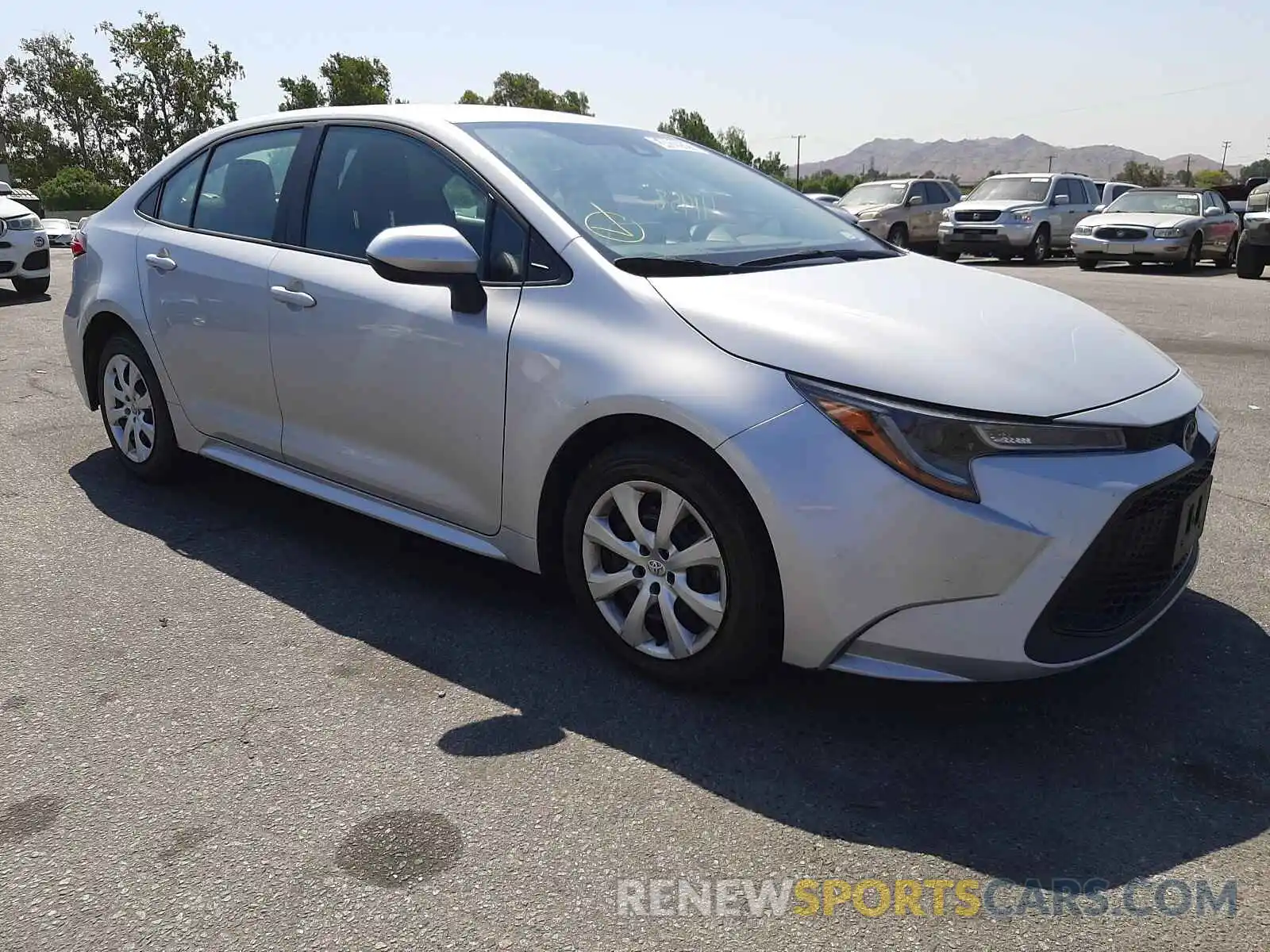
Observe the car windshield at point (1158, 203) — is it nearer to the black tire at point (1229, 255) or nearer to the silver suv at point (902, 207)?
the black tire at point (1229, 255)

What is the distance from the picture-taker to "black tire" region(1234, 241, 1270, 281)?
1684 centimetres

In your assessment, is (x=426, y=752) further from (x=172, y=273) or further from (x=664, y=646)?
(x=172, y=273)

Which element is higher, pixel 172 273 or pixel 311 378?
pixel 172 273

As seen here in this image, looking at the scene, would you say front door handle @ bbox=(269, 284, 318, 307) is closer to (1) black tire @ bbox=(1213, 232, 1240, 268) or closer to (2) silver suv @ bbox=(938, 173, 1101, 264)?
(2) silver suv @ bbox=(938, 173, 1101, 264)

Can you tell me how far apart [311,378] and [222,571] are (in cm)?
81

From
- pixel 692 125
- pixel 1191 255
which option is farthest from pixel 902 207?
pixel 692 125

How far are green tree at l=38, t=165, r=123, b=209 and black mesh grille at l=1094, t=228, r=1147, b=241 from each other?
50.9 m

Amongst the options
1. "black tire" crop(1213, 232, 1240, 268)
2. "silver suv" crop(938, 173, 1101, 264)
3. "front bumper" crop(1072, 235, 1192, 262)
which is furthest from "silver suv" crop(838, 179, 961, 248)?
"black tire" crop(1213, 232, 1240, 268)

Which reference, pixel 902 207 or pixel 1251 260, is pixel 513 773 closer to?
pixel 1251 260

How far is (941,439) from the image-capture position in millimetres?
2605

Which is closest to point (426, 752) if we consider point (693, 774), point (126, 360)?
point (693, 774)

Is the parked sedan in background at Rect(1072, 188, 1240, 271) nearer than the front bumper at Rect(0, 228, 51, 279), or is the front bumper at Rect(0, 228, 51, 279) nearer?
the front bumper at Rect(0, 228, 51, 279)

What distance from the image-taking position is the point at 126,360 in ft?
15.9

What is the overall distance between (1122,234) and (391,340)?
61.8 ft
